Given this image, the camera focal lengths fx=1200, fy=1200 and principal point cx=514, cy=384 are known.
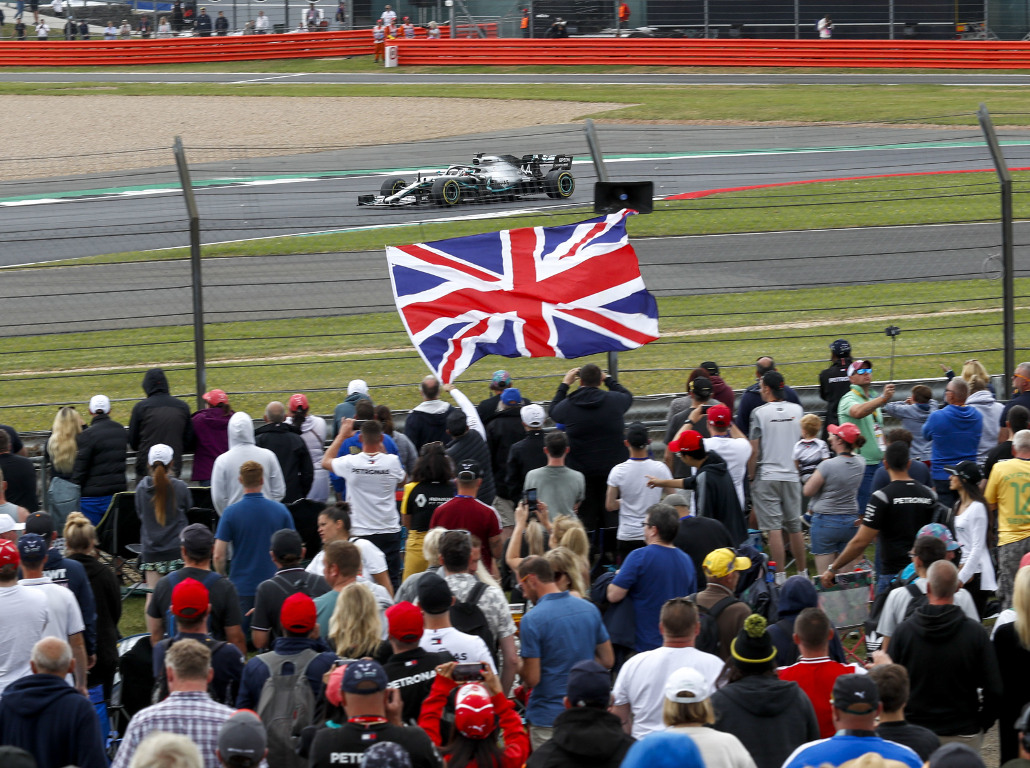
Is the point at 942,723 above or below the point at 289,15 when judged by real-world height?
below

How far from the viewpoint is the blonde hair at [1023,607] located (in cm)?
568

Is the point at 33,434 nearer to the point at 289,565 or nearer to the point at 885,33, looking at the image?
the point at 289,565

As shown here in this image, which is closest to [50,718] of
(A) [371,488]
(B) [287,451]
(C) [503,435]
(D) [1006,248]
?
(A) [371,488]

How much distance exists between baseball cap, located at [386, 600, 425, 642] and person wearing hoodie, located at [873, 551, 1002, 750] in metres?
2.26

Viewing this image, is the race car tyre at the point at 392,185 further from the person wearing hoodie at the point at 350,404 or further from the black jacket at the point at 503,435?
the black jacket at the point at 503,435

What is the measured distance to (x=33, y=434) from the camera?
10.7 m

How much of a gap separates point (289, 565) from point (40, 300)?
11.9 metres

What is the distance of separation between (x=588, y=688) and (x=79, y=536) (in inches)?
142

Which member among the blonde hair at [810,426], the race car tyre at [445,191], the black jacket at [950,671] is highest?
the race car tyre at [445,191]

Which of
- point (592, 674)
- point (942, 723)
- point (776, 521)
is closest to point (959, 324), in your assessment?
point (776, 521)

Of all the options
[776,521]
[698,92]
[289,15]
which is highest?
[289,15]

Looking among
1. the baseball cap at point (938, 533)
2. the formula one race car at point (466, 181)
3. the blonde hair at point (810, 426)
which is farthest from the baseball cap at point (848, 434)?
the formula one race car at point (466, 181)

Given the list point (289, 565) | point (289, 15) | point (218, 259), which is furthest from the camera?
point (289, 15)

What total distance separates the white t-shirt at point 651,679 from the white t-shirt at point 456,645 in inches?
24.8
